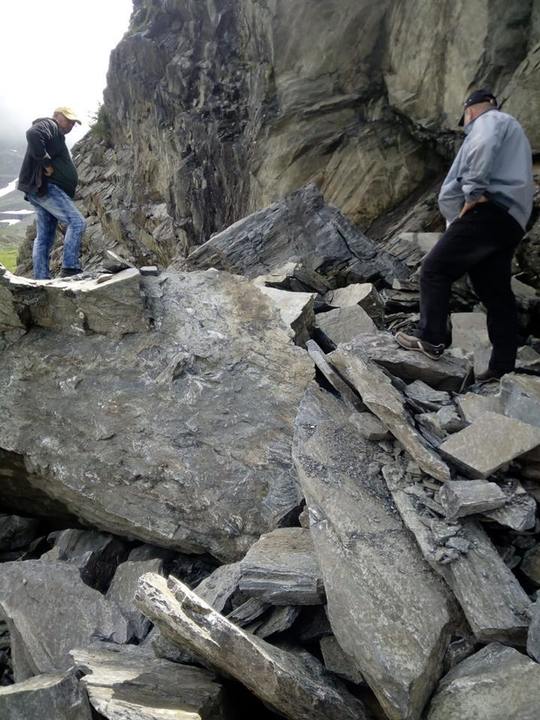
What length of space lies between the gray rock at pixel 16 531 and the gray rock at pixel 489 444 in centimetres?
512

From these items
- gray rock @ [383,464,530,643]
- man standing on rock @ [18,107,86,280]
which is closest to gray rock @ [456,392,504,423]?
gray rock @ [383,464,530,643]

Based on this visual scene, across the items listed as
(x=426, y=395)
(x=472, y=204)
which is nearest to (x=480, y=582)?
(x=426, y=395)

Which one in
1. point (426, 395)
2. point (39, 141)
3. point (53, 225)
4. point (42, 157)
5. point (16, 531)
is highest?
point (39, 141)

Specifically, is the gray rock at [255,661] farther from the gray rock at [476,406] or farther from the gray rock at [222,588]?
the gray rock at [476,406]

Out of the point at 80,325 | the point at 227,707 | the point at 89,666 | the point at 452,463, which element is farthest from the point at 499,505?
the point at 80,325

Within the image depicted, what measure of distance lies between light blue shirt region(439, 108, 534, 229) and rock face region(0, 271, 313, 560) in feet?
8.32

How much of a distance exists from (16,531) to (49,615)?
2183 mm

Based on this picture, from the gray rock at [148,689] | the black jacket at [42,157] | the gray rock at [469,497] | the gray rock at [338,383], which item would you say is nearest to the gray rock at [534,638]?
the gray rock at [469,497]

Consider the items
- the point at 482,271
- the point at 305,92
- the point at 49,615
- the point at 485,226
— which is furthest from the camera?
the point at 305,92

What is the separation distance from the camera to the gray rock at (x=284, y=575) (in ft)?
11.3

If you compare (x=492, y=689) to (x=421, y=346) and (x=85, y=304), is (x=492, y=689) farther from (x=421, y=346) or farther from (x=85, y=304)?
(x=85, y=304)

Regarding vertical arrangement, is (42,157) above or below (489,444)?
above

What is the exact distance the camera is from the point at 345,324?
21.7ft

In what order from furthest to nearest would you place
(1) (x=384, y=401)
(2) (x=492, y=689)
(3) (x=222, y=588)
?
(1) (x=384, y=401) → (3) (x=222, y=588) → (2) (x=492, y=689)
